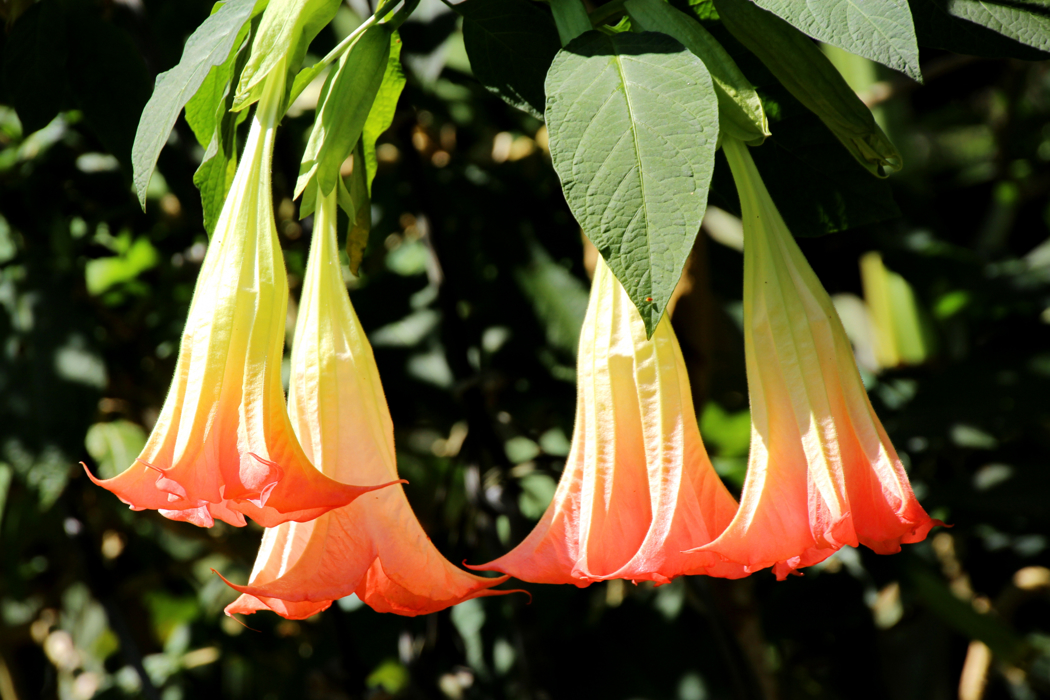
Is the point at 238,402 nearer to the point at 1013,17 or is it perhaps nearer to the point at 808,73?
the point at 808,73

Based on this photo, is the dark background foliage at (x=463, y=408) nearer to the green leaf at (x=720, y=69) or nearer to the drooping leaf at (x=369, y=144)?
the green leaf at (x=720, y=69)

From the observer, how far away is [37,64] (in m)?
0.60

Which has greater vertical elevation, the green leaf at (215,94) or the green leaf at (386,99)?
the green leaf at (215,94)

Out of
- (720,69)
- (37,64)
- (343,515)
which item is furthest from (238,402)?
(37,64)

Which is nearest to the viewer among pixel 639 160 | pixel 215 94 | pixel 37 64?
pixel 639 160

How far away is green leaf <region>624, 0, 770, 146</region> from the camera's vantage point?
0.38m

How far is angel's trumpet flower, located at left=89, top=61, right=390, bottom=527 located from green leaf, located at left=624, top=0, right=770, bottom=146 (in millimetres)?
188

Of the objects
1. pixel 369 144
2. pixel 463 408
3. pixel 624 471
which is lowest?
pixel 463 408

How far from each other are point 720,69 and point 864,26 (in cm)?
6

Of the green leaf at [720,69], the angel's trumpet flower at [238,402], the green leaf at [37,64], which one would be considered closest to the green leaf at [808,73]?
the green leaf at [720,69]

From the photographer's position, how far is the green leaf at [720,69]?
1.26 ft

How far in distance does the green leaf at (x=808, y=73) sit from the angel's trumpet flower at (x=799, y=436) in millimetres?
43

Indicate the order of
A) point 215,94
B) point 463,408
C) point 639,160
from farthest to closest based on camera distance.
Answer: point 463,408
point 215,94
point 639,160

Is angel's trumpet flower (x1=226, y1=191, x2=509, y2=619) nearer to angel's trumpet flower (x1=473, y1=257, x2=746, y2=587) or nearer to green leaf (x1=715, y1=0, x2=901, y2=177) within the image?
angel's trumpet flower (x1=473, y1=257, x2=746, y2=587)
